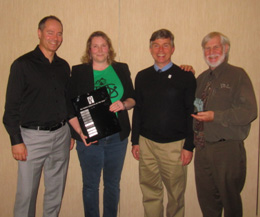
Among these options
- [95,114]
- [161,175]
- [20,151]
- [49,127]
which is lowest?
[161,175]

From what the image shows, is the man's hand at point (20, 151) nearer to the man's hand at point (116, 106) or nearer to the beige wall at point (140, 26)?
the man's hand at point (116, 106)

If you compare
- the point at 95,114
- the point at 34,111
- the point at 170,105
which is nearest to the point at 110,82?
the point at 95,114

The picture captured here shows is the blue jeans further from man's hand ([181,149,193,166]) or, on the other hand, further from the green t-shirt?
Answer: man's hand ([181,149,193,166])

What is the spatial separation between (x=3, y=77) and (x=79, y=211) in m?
1.74

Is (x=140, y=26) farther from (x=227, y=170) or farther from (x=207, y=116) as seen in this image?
(x=227, y=170)

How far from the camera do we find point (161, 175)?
1.91m

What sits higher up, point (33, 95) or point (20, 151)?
point (33, 95)

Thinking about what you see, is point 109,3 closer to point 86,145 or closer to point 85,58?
point 85,58

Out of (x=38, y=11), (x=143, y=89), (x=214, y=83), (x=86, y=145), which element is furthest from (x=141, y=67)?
(x=38, y=11)

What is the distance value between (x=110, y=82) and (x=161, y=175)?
96 centimetres

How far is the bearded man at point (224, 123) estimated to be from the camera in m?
1.55

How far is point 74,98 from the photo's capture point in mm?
1748

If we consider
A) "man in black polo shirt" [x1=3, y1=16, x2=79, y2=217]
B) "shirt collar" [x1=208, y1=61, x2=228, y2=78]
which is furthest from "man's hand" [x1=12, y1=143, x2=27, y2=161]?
"shirt collar" [x1=208, y1=61, x2=228, y2=78]

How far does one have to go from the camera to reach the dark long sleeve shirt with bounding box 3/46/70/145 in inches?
65.4
